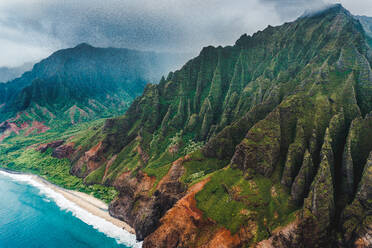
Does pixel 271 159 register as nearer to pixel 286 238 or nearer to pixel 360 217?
pixel 286 238

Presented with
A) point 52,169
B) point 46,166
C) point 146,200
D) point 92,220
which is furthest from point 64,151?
point 146,200

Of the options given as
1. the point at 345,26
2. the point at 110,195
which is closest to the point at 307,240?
the point at 110,195

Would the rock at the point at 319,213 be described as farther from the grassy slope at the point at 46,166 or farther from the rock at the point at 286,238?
the grassy slope at the point at 46,166

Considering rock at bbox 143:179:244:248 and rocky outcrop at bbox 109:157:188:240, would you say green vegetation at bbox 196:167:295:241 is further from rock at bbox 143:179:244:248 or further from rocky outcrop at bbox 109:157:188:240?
rocky outcrop at bbox 109:157:188:240

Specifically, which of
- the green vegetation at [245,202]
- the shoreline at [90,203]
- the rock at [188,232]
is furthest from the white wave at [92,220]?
the green vegetation at [245,202]

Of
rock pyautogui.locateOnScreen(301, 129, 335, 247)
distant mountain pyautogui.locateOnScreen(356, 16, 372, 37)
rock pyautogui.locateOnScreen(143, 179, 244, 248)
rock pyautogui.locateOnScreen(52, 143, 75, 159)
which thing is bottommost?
rock pyautogui.locateOnScreen(52, 143, 75, 159)

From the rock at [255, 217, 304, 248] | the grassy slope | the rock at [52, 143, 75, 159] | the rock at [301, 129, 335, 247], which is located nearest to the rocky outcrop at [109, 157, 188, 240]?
the grassy slope

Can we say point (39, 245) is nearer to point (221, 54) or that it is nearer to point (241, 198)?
point (241, 198)
